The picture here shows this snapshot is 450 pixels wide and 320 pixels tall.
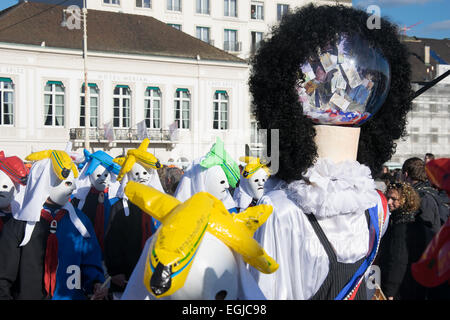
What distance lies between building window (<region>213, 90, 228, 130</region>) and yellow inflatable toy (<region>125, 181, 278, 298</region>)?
107ft

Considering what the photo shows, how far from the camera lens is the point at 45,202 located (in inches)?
200

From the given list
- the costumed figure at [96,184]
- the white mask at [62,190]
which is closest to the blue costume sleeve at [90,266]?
the white mask at [62,190]

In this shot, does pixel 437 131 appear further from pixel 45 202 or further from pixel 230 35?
pixel 45 202

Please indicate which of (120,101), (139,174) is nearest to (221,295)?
(139,174)

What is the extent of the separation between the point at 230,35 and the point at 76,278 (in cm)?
3982

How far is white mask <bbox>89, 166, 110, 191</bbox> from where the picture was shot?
8109mm

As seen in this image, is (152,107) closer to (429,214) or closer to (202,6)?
(202,6)

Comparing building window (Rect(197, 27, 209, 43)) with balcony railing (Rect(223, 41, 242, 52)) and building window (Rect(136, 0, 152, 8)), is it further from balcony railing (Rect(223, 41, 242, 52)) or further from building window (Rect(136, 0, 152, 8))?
building window (Rect(136, 0, 152, 8))

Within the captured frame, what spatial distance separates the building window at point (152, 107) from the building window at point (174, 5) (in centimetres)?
1079

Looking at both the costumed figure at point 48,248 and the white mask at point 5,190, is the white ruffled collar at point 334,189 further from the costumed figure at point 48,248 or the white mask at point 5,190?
the white mask at point 5,190

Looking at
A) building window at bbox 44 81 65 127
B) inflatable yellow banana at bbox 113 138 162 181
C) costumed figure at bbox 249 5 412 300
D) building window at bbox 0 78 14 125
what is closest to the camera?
costumed figure at bbox 249 5 412 300

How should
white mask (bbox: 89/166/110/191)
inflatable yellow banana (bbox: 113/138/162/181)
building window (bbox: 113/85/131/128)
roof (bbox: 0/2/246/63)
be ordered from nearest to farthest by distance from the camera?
1. inflatable yellow banana (bbox: 113/138/162/181)
2. white mask (bbox: 89/166/110/191)
3. roof (bbox: 0/2/246/63)
4. building window (bbox: 113/85/131/128)

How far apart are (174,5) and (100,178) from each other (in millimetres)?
35525

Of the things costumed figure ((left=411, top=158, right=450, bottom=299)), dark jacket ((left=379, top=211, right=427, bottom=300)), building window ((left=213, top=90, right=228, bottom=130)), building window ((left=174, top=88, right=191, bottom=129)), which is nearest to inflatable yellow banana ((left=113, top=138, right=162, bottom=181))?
dark jacket ((left=379, top=211, right=427, bottom=300))
